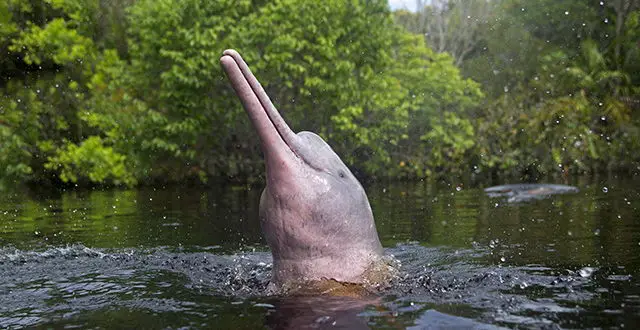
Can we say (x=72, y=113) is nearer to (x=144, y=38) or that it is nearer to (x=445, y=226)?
(x=144, y=38)

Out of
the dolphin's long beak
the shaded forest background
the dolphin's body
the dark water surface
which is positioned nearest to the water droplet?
the dark water surface

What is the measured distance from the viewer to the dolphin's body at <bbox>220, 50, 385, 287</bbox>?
4.55 meters

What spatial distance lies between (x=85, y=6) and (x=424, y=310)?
77.8 feet

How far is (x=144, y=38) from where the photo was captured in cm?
2334

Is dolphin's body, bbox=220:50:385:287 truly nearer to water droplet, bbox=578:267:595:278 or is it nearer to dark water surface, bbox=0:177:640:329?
dark water surface, bbox=0:177:640:329

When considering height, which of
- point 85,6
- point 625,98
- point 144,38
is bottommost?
point 625,98

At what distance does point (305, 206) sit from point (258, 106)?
68cm

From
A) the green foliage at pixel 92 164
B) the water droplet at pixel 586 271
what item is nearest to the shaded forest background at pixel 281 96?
the green foliage at pixel 92 164

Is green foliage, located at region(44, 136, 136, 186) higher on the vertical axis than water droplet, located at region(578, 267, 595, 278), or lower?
higher

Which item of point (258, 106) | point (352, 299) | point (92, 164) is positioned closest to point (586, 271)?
point (352, 299)

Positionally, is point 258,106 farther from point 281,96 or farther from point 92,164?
point 92,164

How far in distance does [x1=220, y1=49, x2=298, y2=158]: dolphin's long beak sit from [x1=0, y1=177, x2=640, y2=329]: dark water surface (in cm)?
100

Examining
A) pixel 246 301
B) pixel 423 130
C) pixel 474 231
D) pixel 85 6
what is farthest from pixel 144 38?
pixel 246 301

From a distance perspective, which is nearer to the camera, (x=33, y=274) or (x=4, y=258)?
(x=33, y=274)
